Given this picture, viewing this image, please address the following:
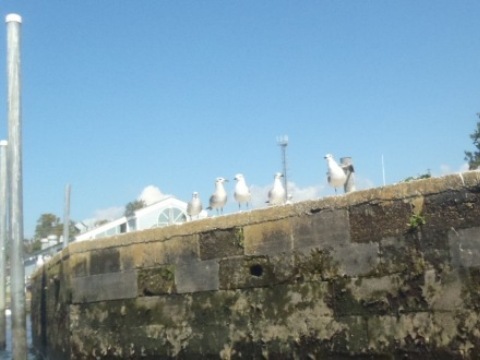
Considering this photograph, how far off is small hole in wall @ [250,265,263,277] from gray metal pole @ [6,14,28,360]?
5.72 metres

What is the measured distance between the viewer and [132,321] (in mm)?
7926

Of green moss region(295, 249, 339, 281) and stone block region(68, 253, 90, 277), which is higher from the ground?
stone block region(68, 253, 90, 277)

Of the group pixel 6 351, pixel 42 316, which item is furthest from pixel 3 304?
pixel 42 316

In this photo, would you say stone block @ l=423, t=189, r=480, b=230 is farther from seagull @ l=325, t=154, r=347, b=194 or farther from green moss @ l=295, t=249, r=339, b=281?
seagull @ l=325, t=154, r=347, b=194

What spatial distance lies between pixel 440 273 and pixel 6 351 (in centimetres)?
1669

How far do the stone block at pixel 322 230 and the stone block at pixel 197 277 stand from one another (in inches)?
44.5

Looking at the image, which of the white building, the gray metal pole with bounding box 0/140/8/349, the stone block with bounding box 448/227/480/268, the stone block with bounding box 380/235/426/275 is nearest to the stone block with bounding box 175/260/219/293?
the stone block with bounding box 380/235/426/275

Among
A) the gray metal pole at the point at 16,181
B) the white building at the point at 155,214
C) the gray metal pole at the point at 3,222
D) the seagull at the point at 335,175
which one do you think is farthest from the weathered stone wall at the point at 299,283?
the white building at the point at 155,214

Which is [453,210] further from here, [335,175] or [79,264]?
[79,264]

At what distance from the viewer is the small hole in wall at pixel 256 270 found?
6816mm

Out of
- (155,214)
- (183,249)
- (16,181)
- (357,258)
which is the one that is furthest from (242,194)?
(155,214)

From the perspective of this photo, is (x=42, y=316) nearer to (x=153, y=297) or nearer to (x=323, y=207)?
(x=153, y=297)

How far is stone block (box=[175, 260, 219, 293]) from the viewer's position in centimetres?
718

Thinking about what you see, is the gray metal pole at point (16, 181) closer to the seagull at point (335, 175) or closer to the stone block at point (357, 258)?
the seagull at point (335, 175)
